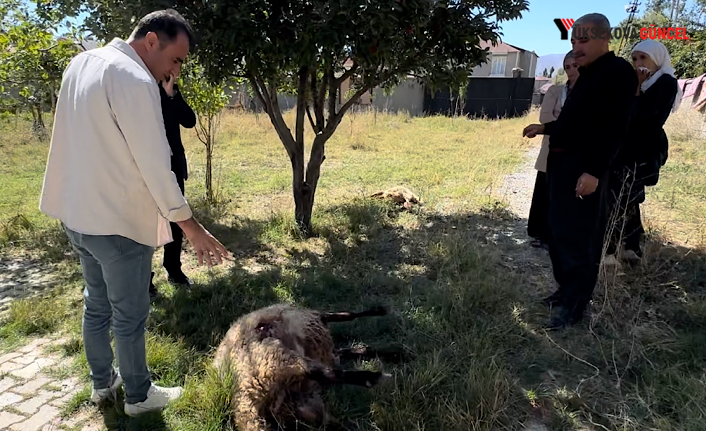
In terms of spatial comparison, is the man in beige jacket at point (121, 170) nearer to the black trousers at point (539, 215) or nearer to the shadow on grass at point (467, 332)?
the shadow on grass at point (467, 332)

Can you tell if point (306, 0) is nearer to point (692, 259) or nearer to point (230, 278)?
point (230, 278)

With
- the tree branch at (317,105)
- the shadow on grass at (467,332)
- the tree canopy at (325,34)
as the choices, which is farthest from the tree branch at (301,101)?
the shadow on grass at (467,332)

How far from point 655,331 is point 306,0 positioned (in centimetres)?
362

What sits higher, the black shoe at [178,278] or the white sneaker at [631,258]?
the white sneaker at [631,258]

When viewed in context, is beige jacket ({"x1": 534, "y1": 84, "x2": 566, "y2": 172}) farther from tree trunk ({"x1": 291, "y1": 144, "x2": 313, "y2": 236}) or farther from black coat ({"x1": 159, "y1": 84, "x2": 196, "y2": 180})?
black coat ({"x1": 159, "y1": 84, "x2": 196, "y2": 180})

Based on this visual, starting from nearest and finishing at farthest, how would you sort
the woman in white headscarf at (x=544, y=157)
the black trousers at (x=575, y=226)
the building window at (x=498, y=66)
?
the black trousers at (x=575, y=226) < the woman in white headscarf at (x=544, y=157) < the building window at (x=498, y=66)

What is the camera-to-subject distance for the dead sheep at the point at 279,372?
2.20 meters

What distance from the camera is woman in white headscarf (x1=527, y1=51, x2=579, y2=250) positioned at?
405 centimetres

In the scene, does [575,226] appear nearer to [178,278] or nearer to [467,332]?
[467,332]

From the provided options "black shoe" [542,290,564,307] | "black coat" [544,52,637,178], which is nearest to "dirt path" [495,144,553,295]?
"black shoe" [542,290,564,307]

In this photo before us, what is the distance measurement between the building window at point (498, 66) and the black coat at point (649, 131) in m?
37.7

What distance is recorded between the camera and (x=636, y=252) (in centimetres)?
408

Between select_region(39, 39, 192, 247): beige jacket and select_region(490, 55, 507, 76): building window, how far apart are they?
133 ft

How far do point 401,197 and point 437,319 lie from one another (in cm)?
348
